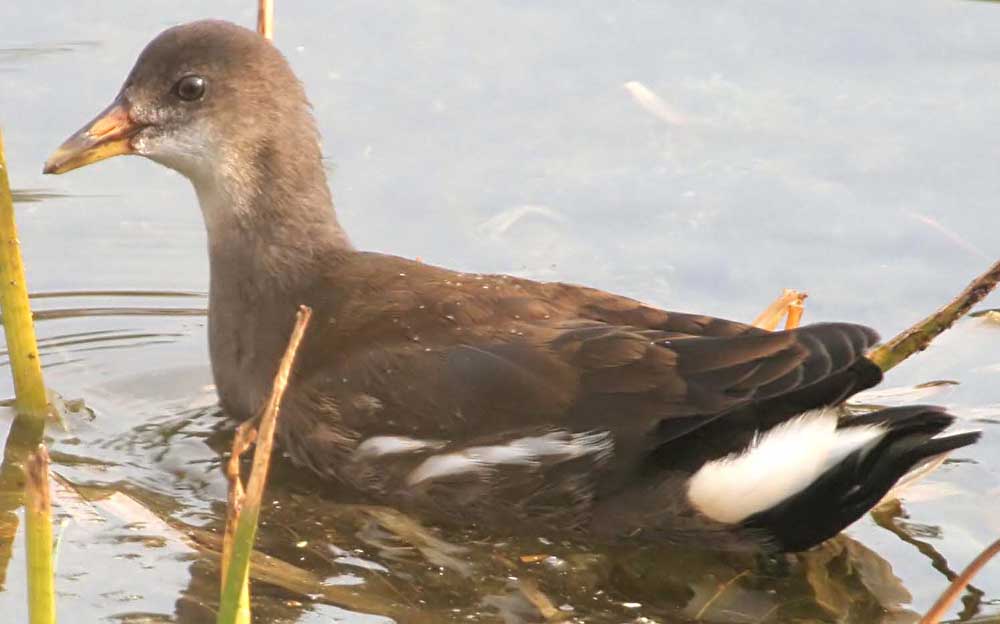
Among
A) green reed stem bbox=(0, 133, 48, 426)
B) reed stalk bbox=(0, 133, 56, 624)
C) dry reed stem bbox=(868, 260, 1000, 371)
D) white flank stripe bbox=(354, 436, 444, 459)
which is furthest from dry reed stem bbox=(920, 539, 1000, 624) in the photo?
green reed stem bbox=(0, 133, 48, 426)

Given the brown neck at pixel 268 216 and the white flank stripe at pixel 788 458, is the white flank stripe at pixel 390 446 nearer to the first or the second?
the brown neck at pixel 268 216

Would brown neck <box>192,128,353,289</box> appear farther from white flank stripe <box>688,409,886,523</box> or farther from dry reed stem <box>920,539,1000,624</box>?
dry reed stem <box>920,539,1000,624</box>

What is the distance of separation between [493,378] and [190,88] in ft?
4.90

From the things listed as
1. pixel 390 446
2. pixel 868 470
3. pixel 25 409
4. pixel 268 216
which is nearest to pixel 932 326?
pixel 868 470

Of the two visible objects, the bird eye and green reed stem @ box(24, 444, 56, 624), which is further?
the bird eye

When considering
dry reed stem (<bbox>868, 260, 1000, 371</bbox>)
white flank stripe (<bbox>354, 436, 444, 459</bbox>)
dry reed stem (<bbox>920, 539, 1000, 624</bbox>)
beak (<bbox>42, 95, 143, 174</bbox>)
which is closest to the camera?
dry reed stem (<bbox>920, 539, 1000, 624</bbox>)

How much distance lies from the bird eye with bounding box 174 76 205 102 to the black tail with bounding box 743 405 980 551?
221cm

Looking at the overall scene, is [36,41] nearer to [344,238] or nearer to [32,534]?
[344,238]

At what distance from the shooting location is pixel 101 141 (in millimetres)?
6125

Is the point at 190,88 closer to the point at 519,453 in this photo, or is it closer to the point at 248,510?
the point at 519,453

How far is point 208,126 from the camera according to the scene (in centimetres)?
618

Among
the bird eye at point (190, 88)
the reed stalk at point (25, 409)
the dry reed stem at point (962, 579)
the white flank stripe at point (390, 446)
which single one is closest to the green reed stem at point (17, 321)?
the reed stalk at point (25, 409)

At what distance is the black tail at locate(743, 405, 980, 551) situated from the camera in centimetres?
527

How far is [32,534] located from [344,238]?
2.74 m
